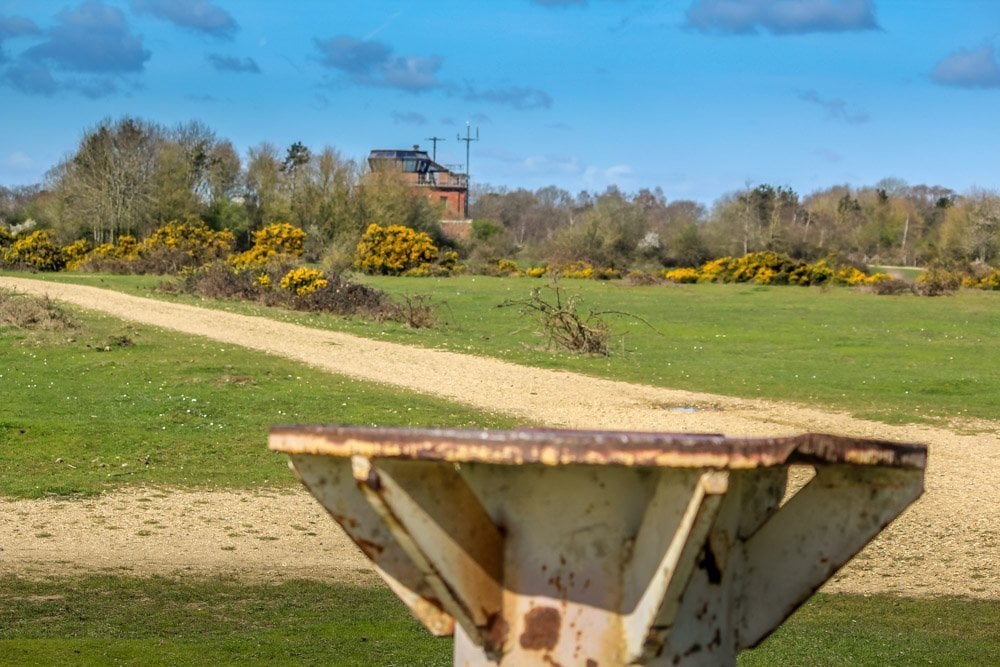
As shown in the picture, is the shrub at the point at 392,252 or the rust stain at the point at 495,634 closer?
the rust stain at the point at 495,634

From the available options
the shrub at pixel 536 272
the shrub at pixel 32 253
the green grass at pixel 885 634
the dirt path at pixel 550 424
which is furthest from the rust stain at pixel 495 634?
the shrub at pixel 536 272

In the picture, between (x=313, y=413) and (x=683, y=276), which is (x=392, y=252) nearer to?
(x=683, y=276)

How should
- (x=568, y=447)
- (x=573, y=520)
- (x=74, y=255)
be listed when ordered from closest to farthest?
(x=568, y=447) → (x=573, y=520) → (x=74, y=255)

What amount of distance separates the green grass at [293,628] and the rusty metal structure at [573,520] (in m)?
3.86

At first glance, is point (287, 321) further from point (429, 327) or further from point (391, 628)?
point (391, 628)

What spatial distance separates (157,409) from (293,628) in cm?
812

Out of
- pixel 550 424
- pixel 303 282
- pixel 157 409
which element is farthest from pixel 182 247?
pixel 550 424

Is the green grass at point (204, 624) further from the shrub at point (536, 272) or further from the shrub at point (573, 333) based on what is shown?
the shrub at point (536, 272)

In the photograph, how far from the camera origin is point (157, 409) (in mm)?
14891

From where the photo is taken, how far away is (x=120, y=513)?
34.5 ft

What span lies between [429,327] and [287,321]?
2502 millimetres

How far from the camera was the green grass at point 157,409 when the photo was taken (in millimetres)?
12039

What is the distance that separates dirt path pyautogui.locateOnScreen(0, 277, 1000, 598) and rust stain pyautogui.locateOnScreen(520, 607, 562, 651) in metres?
6.44

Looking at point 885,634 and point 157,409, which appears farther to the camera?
point 157,409
